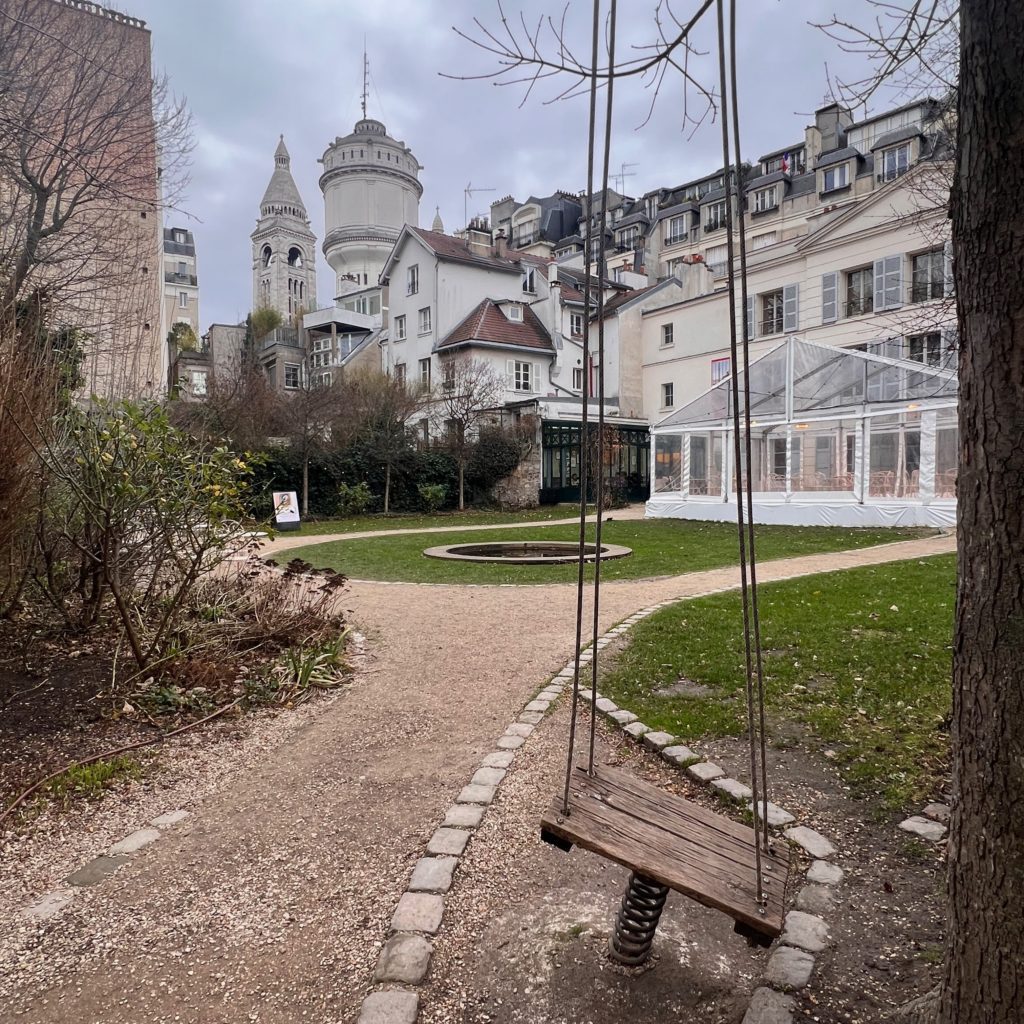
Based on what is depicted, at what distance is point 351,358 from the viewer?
3662 centimetres

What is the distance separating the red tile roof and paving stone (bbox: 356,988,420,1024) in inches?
1085

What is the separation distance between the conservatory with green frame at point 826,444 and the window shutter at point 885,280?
5.84 metres

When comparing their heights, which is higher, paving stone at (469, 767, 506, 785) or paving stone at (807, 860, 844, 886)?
paving stone at (469, 767, 506, 785)

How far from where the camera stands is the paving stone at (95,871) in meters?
2.72

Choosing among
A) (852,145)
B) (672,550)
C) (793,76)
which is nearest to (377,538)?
(672,550)

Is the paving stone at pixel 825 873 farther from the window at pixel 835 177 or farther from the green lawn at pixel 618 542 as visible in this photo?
the window at pixel 835 177

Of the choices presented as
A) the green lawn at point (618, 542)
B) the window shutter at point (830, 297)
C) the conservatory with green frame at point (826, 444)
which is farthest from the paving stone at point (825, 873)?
the window shutter at point (830, 297)

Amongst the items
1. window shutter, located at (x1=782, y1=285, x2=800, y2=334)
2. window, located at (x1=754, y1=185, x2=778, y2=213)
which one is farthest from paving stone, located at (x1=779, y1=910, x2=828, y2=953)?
window, located at (x1=754, y1=185, x2=778, y2=213)

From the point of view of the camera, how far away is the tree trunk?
4.74ft

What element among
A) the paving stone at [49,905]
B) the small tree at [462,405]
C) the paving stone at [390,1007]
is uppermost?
the small tree at [462,405]

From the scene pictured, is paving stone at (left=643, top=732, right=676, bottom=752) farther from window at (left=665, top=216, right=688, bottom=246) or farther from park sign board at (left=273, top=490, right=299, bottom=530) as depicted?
window at (left=665, top=216, right=688, bottom=246)

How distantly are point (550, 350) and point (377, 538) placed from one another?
16.9 metres

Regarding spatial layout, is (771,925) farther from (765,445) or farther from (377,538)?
(765,445)

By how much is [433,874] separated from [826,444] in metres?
16.4
